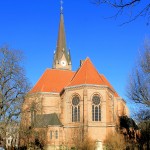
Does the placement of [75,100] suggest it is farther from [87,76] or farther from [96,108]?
[87,76]

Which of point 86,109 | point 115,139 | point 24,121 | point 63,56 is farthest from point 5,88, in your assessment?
point 63,56

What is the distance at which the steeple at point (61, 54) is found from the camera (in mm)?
69312

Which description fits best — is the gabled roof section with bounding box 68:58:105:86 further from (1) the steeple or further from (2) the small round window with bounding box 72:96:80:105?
(1) the steeple

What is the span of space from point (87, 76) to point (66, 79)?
25.7 ft

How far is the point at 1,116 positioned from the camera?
2353cm

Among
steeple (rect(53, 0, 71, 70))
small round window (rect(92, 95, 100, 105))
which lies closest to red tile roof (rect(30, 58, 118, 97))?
A: small round window (rect(92, 95, 100, 105))

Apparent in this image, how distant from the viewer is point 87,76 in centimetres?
4631

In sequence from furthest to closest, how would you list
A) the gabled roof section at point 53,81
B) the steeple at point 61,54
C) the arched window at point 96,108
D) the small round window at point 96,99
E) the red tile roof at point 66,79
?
the steeple at point 61,54 → the gabled roof section at point 53,81 → the red tile roof at point 66,79 → the small round window at point 96,99 → the arched window at point 96,108

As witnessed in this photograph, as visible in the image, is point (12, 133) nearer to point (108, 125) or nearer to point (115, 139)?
point (115, 139)

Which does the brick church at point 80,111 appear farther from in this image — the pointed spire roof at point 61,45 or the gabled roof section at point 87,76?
the pointed spire roof at point 61,45

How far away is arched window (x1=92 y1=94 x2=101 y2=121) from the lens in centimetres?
4469

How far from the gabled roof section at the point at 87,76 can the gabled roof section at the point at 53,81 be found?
470 centimetres

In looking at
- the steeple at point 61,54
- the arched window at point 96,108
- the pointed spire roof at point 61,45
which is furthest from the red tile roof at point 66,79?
the pointed spire roof at point 61,45

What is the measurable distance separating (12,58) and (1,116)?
4930 millimetres
